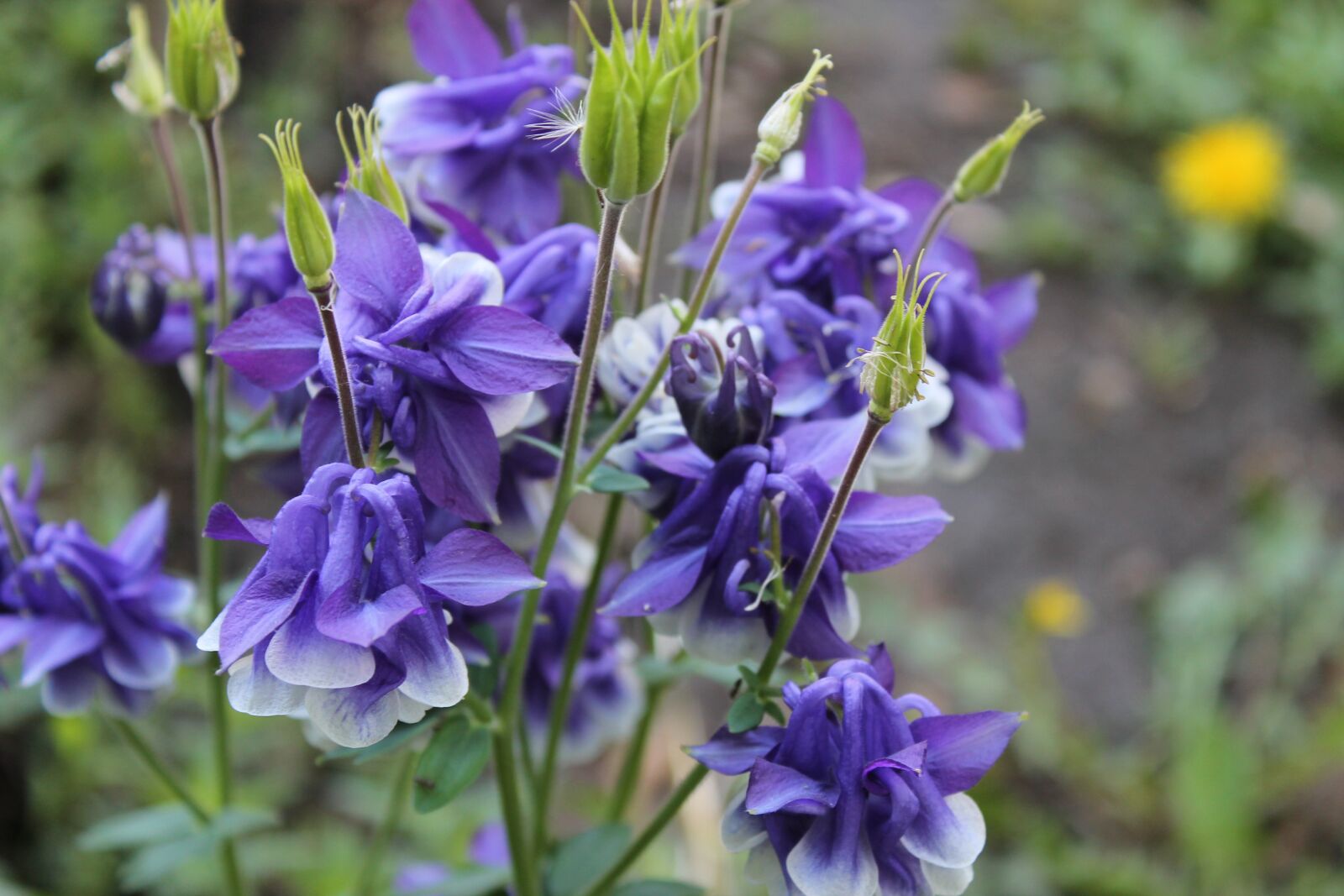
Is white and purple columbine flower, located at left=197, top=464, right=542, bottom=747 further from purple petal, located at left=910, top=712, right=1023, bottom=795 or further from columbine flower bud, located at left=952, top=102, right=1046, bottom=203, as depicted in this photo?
columbine flower bud, located at left=952, top=102, right=1046, bottom=203

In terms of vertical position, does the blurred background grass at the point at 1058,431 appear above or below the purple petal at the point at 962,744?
below

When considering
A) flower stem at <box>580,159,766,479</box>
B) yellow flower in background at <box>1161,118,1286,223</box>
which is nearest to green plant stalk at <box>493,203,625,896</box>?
flower stem at <box>580,159,766,479</box>

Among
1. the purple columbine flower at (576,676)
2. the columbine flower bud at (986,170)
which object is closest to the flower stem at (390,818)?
the purple columbine flower at (576,676)

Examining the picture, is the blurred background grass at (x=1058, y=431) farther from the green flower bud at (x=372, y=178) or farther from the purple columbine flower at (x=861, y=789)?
the green flower bud at (x=372, y=178)

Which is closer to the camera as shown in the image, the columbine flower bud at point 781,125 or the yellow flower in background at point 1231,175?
the columbine flower bud at point 781,125

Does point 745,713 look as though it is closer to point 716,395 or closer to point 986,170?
point 716,395

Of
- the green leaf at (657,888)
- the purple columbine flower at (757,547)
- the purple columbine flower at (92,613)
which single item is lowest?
the green leaf at (657,888)

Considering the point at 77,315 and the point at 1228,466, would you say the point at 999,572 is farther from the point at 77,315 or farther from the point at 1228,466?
the point at 77,315

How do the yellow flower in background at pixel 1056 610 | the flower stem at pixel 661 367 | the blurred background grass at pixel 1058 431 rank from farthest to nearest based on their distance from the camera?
the yellow flower in background at pixel 1056 610, the blurred background grass at pixel 1058 431, the flower stem at pixel 661 367

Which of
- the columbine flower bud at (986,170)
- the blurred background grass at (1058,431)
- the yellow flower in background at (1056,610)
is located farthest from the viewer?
the yellow flower in background at (1056,610)
